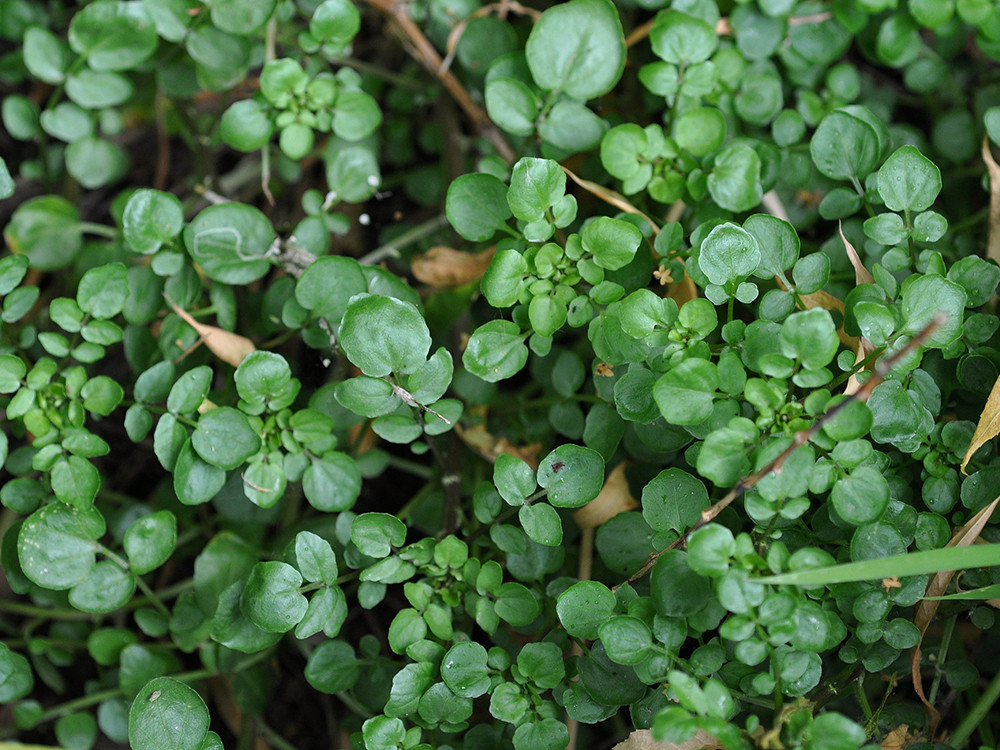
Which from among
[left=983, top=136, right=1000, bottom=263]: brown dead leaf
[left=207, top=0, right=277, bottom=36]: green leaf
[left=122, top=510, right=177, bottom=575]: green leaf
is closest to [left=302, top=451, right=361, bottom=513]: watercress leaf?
[left=122, top=510, right=177, bottom=575]: green leaf

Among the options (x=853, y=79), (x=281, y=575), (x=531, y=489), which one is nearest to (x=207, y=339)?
(x=281, y=575)

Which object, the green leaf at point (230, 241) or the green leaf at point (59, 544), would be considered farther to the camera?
the green leaf at point (230, 241)

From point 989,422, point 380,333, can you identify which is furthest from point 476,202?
point 989,422

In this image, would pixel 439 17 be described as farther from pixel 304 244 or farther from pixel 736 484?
pixel 736 484

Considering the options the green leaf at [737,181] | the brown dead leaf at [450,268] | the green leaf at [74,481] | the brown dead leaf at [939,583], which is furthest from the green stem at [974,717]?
the green leaf at [74,481]

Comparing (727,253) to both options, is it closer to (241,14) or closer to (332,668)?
(332,668)

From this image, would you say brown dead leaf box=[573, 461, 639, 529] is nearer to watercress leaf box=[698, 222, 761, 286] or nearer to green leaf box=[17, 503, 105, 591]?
watercress leaf box=[698, 222, 761, 286]

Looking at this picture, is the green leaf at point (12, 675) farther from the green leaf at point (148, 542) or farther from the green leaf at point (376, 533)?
the green leaf at point (376, 533)
